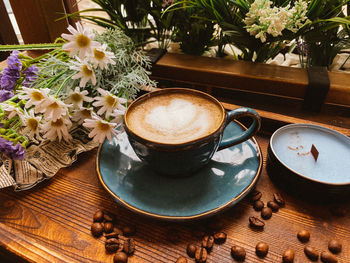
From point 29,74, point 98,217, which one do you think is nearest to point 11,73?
point 29,74

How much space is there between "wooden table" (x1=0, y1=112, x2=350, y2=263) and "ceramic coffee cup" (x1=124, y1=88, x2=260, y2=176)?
0.45ft

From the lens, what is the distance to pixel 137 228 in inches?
24.6

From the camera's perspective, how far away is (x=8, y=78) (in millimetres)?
847

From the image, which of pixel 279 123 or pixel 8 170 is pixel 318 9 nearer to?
pixel 279 123

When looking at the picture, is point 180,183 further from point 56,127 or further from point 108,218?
point 56,127

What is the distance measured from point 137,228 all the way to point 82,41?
521mm

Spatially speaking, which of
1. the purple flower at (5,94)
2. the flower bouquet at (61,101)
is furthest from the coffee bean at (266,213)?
the purple flower at (5,94)

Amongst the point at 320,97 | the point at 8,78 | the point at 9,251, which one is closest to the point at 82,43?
the point at 8,78

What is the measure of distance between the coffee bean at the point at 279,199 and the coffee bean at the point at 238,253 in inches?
6.6

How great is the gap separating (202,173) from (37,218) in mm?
414

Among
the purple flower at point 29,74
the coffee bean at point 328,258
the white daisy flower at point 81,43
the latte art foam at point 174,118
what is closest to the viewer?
the coffee bean at point 328,258

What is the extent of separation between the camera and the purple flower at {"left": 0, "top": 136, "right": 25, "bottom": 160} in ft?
2.19

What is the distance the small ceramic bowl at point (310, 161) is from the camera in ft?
2.01

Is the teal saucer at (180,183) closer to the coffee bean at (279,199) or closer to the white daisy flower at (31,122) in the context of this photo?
the coffee bean at (279,199)
